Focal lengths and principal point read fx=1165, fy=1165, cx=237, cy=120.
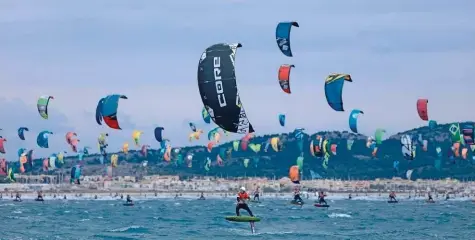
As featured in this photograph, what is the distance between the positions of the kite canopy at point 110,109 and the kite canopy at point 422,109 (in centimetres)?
3324

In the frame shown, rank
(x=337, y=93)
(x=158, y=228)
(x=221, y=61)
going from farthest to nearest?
(x=158, y=228)
(x=337, y=93)
(x=221, y=61)

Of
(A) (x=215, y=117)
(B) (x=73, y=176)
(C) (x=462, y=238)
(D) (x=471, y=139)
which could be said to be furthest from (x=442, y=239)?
(B) (x=73, y=176)

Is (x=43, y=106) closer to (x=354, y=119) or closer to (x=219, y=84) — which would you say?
(x=354, y=119)

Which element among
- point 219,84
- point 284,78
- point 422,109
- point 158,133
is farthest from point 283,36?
point 158,133

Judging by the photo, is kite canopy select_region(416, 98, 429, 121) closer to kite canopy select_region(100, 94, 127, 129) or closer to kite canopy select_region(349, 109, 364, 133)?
kite canopy select_region(349, 109, 364, 133)

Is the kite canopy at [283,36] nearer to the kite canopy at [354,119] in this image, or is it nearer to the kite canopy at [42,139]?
the kite canopy at [354,119]

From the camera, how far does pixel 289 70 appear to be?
61406 mm

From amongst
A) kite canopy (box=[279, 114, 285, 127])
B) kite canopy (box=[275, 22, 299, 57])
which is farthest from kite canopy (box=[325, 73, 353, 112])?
kite canopy (box=[279, 114, 285, 127])

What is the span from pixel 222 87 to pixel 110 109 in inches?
1009

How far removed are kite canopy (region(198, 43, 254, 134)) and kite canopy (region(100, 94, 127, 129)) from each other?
2299 cm

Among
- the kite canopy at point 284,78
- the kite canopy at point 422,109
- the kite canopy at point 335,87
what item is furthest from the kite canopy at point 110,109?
the kite canopy at point 422,109

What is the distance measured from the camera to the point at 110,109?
62.2m

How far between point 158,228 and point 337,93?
501 inches

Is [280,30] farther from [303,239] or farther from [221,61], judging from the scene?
[221,61]
